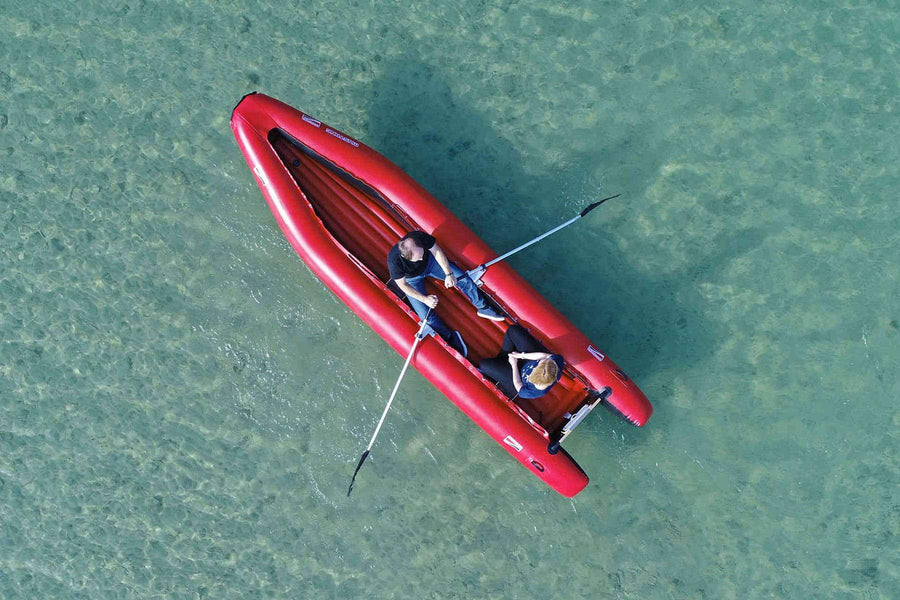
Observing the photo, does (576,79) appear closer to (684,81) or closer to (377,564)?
(684,81)

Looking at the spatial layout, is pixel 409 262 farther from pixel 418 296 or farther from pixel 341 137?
pixel 341 137

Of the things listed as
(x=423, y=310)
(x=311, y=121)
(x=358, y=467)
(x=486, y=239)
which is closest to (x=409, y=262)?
(x=423, y=310)

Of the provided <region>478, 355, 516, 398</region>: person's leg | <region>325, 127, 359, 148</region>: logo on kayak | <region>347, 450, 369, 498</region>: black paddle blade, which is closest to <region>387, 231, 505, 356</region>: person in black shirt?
<region>478, 355, 516, 398</region>: person's leg

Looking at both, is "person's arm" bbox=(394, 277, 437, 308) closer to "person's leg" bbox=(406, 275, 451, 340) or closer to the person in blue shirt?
"person's leg" bbox=(406, 275, 451, 340)

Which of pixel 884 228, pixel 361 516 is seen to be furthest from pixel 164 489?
pixel 884 228

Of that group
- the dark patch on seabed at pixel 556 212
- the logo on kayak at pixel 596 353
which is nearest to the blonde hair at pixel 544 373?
the logo on kayak at pixel 596 353
